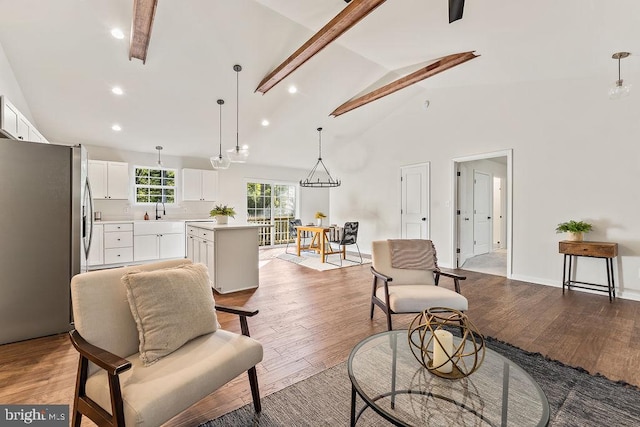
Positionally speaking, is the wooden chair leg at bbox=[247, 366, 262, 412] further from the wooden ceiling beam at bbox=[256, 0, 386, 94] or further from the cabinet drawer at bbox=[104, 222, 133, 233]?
the cabinet drawer at bbox=[104, 222, 133, 233]

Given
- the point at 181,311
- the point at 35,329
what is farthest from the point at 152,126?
the point at 181,311

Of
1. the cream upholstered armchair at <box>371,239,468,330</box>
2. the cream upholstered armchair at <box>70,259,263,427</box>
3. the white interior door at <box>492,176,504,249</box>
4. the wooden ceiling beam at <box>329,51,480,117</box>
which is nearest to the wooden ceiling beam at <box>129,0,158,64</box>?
the cream upholstered armchair at <box>70,259,263,427</box>

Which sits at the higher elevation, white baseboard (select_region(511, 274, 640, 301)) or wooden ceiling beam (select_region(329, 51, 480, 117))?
wooden ceiling beam (select_region(329, 51, 480, 117))

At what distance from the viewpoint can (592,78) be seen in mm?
3936

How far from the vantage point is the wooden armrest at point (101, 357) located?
111cm

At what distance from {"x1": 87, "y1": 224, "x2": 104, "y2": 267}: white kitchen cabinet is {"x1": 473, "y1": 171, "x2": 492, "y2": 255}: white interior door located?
7604 millimetres

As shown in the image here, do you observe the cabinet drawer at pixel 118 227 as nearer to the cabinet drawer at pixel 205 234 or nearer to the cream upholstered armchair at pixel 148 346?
the cabinet drawer at pixel 205 234

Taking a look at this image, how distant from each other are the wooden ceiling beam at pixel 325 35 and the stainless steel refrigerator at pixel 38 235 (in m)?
2.78

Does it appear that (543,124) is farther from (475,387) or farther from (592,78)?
(475,387)

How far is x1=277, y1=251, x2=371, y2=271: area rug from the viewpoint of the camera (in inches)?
222

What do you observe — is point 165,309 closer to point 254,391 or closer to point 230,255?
point 254,391

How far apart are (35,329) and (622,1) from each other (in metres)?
6.01

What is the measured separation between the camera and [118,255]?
5527 mm

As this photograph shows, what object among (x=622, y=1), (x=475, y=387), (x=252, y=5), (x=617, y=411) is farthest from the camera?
(x=252, y=5)
